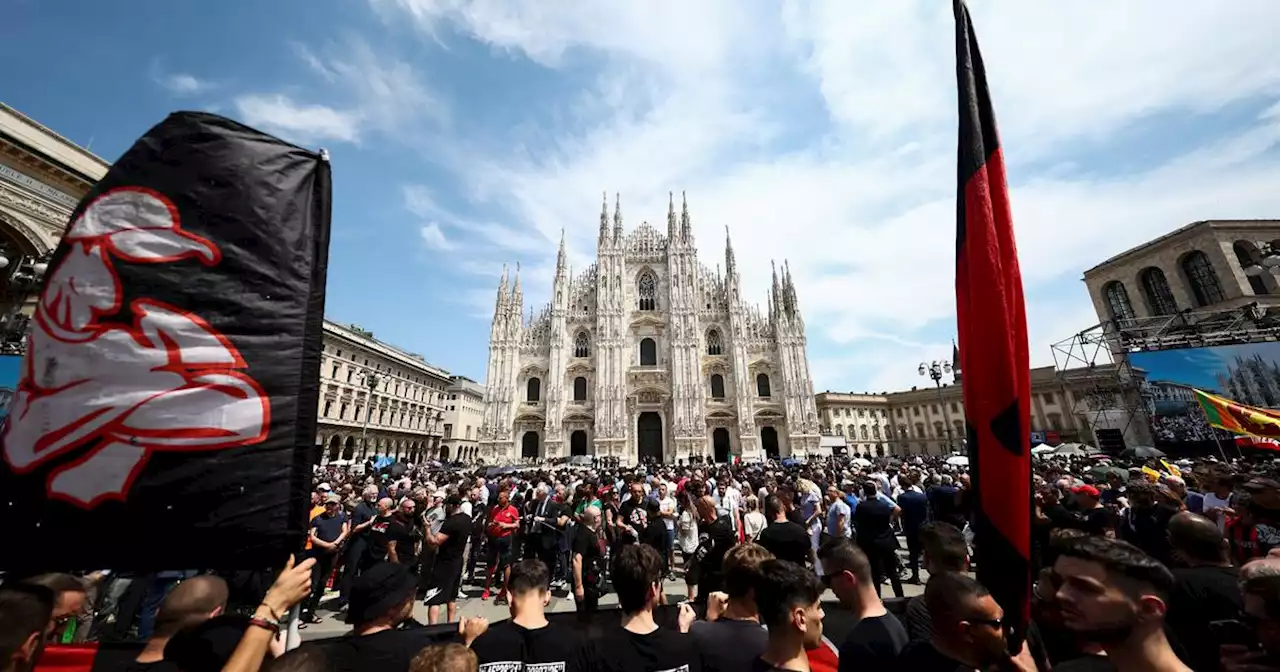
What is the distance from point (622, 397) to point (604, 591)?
21.1 meters

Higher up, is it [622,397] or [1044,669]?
[622,397]

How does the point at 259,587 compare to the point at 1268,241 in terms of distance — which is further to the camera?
the point at 1268,241

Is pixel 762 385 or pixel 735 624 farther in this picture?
pixel 762 385

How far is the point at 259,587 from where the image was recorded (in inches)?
177

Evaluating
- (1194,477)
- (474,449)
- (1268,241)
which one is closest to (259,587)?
(1194,477)

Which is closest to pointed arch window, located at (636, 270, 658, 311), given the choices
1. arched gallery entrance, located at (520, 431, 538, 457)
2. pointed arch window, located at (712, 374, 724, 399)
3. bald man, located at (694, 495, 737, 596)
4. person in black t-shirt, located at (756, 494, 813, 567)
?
pointed arch window, located at (712, 374, 724, 399)

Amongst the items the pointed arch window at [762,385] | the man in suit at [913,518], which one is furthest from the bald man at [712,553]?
the pointed arch window at [762,385]

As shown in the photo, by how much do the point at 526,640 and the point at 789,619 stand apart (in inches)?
52.0

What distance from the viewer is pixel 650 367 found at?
2942 cm

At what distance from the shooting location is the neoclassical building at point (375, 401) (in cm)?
2783

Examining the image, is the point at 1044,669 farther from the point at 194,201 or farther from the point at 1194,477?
the point at 1194,477

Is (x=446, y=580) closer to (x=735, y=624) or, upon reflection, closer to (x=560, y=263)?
(x=735, y=624)

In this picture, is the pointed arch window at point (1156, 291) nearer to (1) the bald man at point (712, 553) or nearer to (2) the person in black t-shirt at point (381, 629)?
(1) the bald man at point (712, 553)

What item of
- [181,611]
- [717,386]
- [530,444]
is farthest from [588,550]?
[717,386]
